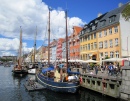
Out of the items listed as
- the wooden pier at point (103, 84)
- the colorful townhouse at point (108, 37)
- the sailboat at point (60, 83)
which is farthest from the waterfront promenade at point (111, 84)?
the colorful townhouse at point (108, 37)

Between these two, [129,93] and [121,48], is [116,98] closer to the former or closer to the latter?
[129,93]

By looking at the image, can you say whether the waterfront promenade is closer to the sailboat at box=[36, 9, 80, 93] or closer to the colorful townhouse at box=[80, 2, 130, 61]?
the sailboat at box=[36, 9, 80, 93]

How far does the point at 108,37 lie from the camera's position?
50.5m

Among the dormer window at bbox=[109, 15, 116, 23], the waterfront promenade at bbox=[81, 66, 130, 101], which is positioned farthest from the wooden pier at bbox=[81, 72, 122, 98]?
the dormer window at bbox=[109, 15, 116, 23]

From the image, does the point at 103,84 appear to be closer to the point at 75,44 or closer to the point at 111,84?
the point at 111,84

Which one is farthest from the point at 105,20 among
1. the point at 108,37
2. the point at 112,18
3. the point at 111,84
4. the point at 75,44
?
the point at 111,84

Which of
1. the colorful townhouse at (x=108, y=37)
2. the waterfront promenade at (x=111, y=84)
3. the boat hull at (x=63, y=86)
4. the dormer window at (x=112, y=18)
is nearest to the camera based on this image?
the waterfront promenade at (x=111, y=84)

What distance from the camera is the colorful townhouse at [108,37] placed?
46.3 m

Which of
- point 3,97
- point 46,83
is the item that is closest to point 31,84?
point 46,83

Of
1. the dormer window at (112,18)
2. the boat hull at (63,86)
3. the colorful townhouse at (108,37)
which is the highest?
the dormer window at (112,18)

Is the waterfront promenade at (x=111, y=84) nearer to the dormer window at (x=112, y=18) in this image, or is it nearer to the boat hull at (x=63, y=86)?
the boat hull at (x=63, y=86)

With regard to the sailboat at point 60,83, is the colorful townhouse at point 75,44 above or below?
above

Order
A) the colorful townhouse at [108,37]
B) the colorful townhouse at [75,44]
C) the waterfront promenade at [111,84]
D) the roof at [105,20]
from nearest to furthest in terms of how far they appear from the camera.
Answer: the waterfront promenade at [111,84] → the colorful townhouse at [108,37] → the roof at [105,20] → the colorful townhouse at [75,44]

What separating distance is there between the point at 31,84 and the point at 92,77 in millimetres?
10860
